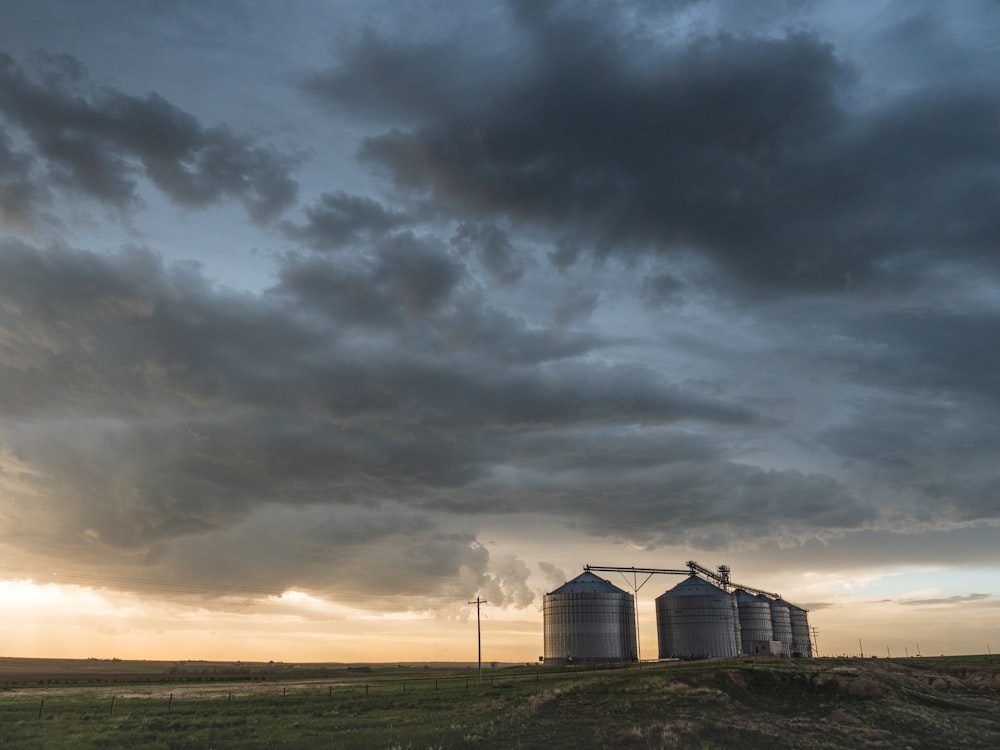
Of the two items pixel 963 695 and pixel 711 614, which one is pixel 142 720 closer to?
pixel 963 695

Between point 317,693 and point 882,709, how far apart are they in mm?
58443

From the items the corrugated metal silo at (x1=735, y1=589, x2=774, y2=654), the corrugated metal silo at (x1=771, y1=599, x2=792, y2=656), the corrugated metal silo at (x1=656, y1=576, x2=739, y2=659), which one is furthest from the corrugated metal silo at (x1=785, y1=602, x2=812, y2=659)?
the corrugated metal silo at (x1=656, y1=576, x2=739, y2=659)

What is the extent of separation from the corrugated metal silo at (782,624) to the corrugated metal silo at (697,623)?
30584mm

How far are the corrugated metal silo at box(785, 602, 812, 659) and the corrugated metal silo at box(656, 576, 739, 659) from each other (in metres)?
45.9

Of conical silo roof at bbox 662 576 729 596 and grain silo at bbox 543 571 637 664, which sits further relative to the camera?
conical silo roof at bbox 662 576 729 596

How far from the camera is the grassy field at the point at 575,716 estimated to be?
147ft

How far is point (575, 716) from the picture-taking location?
174ft

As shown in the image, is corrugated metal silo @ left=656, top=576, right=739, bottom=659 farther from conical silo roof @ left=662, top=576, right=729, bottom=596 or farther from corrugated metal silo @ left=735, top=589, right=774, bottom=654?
corrugated metal silo @ left=735, top=589, right=774, bottom=654

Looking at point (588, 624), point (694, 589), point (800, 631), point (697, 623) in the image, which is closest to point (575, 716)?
point (588, 624)

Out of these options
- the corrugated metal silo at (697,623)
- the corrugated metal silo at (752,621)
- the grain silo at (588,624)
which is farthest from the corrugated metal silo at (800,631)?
the grain silo at (588,624)

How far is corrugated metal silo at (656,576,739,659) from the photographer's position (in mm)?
122625

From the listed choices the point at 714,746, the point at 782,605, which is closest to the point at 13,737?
the point at 714,746

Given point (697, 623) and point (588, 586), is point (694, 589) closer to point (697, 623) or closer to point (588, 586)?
point (697, 623)

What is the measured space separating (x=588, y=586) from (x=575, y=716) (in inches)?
2934
